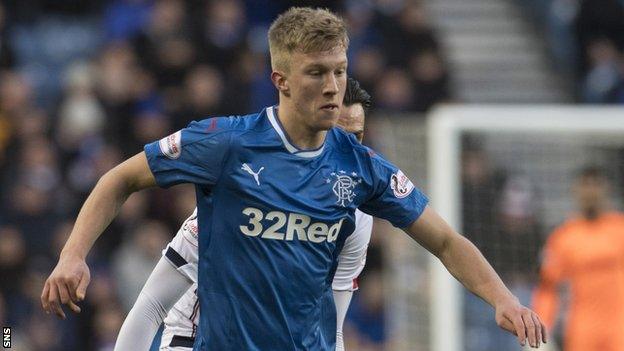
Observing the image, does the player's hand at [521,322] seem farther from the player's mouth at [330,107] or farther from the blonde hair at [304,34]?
the blonde hair at [304,34]

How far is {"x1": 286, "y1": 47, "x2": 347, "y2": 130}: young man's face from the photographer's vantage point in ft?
17.1

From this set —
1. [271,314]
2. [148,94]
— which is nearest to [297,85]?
[271,314]

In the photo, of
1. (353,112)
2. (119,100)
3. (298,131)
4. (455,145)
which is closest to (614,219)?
(455,145)

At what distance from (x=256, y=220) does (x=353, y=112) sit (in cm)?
109

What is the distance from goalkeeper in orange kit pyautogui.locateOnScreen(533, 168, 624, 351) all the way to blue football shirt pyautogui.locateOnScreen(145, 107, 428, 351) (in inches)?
223

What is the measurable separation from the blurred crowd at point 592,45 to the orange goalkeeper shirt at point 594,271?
9.49 ft

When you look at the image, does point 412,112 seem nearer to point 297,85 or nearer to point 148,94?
point 148,94

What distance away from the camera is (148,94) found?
12.6 meters

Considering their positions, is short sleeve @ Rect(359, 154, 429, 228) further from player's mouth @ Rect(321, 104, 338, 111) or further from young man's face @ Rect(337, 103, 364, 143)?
young man's face @ Rect(337, 103, 364, 143)

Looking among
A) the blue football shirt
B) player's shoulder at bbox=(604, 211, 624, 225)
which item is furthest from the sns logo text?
player's shoulder at bbox=(604, 211, 624, 225)

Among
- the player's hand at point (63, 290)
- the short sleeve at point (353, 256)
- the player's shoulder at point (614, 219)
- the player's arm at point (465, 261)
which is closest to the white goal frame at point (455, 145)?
the player's shoulder at point (614, 219)

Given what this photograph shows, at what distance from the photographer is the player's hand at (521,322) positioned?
5.16 m

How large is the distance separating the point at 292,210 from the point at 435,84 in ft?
27.0

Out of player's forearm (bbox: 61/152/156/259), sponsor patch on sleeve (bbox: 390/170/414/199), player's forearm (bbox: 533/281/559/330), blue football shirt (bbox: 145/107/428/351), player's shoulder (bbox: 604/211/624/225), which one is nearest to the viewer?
player's forearm (bbox: 61/152/156/259)
